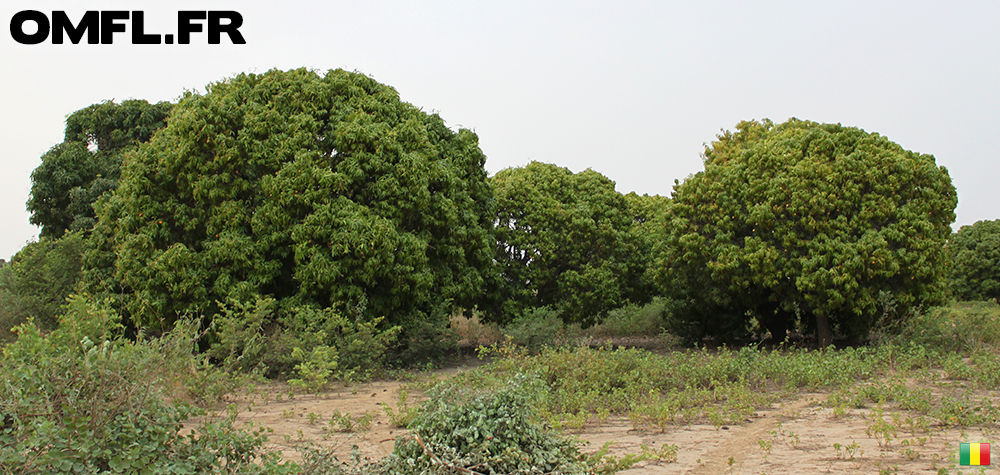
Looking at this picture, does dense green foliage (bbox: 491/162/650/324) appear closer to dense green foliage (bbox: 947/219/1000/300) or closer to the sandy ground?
the sandy ground

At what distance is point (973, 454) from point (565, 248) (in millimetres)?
10733

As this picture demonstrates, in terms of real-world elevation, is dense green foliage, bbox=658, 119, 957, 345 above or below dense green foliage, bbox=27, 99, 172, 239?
below

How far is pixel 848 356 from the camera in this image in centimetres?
1157

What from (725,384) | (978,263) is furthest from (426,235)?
(978,263)

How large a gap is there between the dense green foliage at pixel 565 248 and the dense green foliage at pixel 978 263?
17493 millimetres

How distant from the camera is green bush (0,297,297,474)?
3939 millimetres

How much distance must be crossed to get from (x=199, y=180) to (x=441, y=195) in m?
3.96

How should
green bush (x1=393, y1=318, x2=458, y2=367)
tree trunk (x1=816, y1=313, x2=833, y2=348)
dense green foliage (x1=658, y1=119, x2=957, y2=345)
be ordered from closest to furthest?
dense green foliage (x1=658, y1=119, x2=957, y2=345) < green bush (x1=393, y1=318, x2=458, y2=367) < tree trunk (x1=816, y1=313, x2=833, y2=348)

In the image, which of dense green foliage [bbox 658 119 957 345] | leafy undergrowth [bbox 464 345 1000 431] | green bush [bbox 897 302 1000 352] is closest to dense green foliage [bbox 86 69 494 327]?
leafy undergrowth [bbox 464 345 1000 431]

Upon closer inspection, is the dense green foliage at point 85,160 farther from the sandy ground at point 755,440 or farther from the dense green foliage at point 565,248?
the sandy ground at point 755,440

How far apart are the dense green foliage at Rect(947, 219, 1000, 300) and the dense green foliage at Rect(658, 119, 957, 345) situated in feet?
52.2

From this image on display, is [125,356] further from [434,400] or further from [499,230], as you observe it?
[499,230]

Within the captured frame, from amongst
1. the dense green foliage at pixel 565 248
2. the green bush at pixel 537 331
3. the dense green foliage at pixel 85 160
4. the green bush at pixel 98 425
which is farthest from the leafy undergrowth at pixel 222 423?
the dense green foliage at pixel 85 160

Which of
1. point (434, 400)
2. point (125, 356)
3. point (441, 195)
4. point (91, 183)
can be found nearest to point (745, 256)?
point (441, 195)
